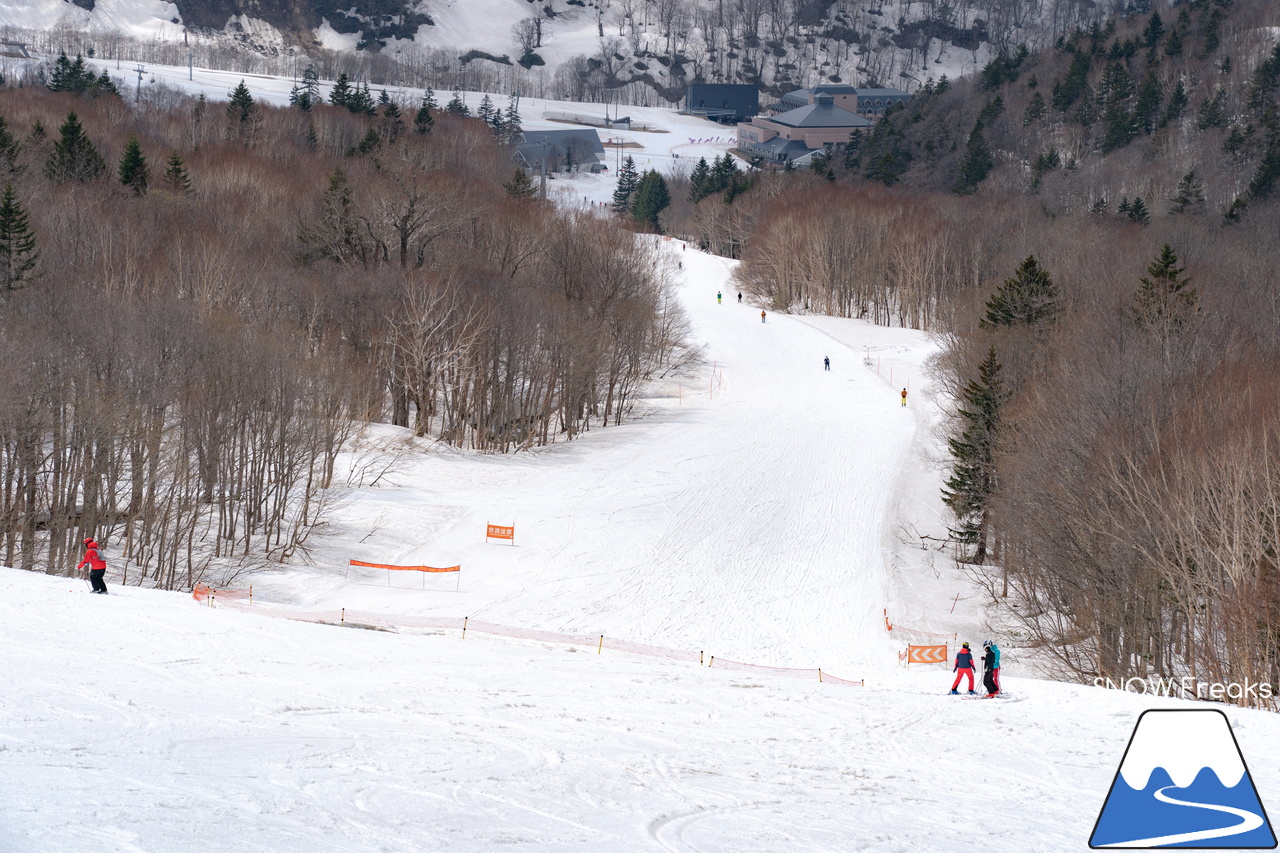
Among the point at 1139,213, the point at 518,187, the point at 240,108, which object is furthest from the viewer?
the point at 240,108

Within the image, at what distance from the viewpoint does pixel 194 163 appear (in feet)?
216

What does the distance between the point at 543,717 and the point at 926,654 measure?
509 inches

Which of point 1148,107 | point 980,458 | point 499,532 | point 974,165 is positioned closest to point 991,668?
point 499,532

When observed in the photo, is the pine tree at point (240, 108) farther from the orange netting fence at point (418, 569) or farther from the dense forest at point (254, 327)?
the orange netting fence at point (418, 569)

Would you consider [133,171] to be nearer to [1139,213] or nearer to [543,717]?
[543,717]

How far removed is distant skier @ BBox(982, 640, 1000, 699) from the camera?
1695 cm

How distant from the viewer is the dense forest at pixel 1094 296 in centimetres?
2178

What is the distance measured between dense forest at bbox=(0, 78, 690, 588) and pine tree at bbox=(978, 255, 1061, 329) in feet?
55.7

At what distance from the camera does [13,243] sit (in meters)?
39.8

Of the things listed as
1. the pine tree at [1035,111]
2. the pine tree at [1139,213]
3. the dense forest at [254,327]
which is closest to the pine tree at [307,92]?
the dense forest at [254,327]

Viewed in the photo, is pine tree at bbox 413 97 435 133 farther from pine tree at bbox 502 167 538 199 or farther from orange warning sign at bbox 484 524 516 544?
orange warning sign at bbox 484 524 516 544

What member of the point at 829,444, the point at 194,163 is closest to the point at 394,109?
the point at 194,163

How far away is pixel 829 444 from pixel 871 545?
1279 cm

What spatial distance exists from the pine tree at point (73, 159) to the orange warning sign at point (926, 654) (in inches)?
1849
